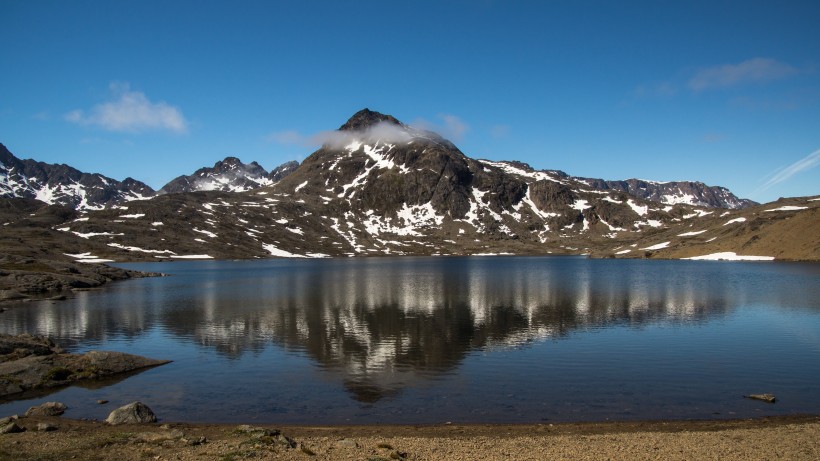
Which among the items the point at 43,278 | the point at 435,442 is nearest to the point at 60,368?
the point at 435,442

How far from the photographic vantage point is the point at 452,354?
45.6 metres

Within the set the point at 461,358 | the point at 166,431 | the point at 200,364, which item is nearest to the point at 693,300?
the point at 461,358

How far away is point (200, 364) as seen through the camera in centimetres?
4378

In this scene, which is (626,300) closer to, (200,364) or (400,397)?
(400,397)

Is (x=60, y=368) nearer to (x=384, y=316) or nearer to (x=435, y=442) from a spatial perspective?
(x=435, y=442)

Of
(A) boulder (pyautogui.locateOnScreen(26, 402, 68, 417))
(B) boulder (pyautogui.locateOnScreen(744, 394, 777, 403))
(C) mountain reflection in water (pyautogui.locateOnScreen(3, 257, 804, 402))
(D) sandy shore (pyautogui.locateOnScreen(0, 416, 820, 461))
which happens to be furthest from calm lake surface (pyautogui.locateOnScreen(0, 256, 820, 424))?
(D) sandy shore (pyautogui.locateOnScreen(0, 416, 820, 461))

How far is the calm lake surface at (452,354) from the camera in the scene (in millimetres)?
30703

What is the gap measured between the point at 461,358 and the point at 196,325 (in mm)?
38628

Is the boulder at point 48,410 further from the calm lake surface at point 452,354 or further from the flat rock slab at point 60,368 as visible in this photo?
the flat rock slab at point 60,368

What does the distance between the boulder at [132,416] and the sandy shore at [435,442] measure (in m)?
0.81

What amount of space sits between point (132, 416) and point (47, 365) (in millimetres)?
16197

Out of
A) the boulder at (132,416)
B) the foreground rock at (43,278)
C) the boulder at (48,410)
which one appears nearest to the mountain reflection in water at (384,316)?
the foreground rock at (43,278)

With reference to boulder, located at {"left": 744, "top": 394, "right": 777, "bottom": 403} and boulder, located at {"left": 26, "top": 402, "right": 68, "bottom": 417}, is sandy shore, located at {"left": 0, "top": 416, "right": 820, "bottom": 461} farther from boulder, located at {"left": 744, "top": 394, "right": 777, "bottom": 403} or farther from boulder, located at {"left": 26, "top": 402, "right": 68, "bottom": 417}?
boulder, located at {"left": 744, "top": 394, "right": 777, "bottom": 403}

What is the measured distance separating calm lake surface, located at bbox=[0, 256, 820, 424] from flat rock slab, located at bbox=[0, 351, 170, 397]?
7.32 ft
